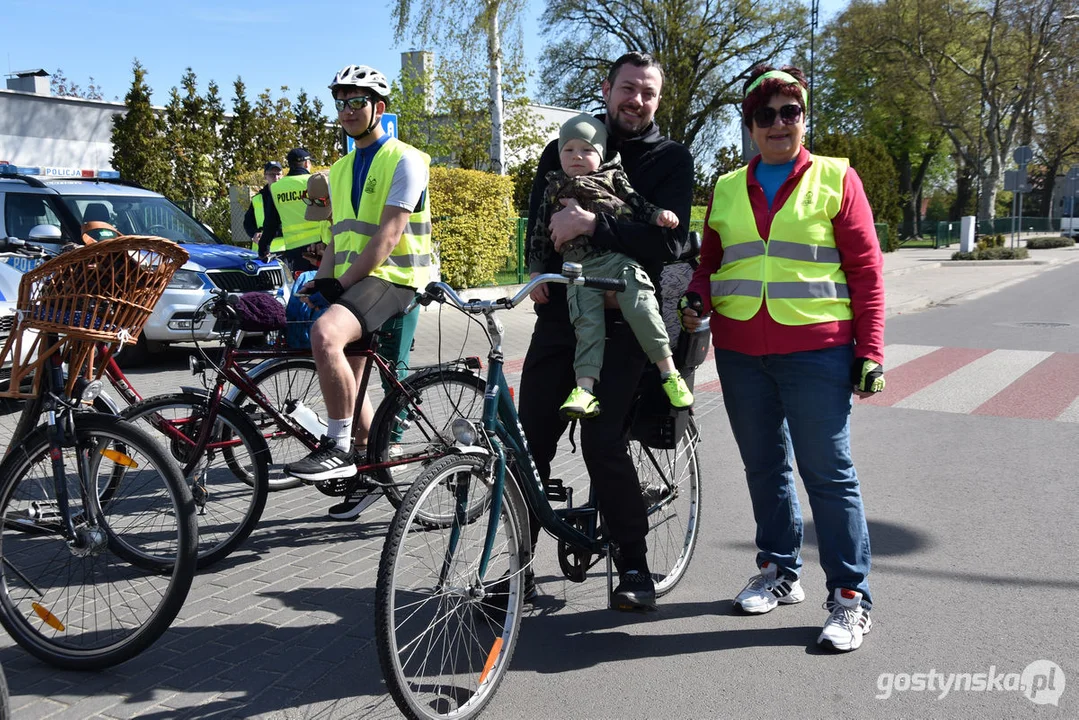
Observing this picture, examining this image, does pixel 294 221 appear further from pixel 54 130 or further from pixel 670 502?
pixel 54 130

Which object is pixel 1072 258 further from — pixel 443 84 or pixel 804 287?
pixel 804 287

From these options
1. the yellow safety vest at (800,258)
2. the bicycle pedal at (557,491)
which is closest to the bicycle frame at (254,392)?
the bicycle pedal at (557,491)

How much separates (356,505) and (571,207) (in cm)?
250

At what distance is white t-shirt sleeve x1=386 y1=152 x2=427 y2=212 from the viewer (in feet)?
14.9

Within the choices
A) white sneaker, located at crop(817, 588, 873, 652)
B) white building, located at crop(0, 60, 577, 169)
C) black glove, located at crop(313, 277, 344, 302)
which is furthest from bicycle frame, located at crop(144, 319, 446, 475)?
white building, located at crop(0, 60, 577, 169)

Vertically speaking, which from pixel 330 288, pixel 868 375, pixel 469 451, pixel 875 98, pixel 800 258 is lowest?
pixel 469 451

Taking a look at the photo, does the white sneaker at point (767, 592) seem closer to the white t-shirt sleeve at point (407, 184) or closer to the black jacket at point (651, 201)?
the black jacket at point (651, 201)

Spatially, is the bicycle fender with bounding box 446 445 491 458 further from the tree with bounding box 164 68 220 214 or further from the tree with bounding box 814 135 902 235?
the tree with bounding box 814 135 902 235

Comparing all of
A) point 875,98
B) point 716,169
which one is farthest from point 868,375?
point 875,98

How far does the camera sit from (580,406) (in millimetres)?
3305

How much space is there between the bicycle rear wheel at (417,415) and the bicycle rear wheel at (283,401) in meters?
0.30

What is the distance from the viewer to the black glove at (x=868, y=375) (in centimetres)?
346

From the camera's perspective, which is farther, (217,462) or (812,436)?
(217,462)

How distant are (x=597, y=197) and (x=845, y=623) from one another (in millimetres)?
1835
